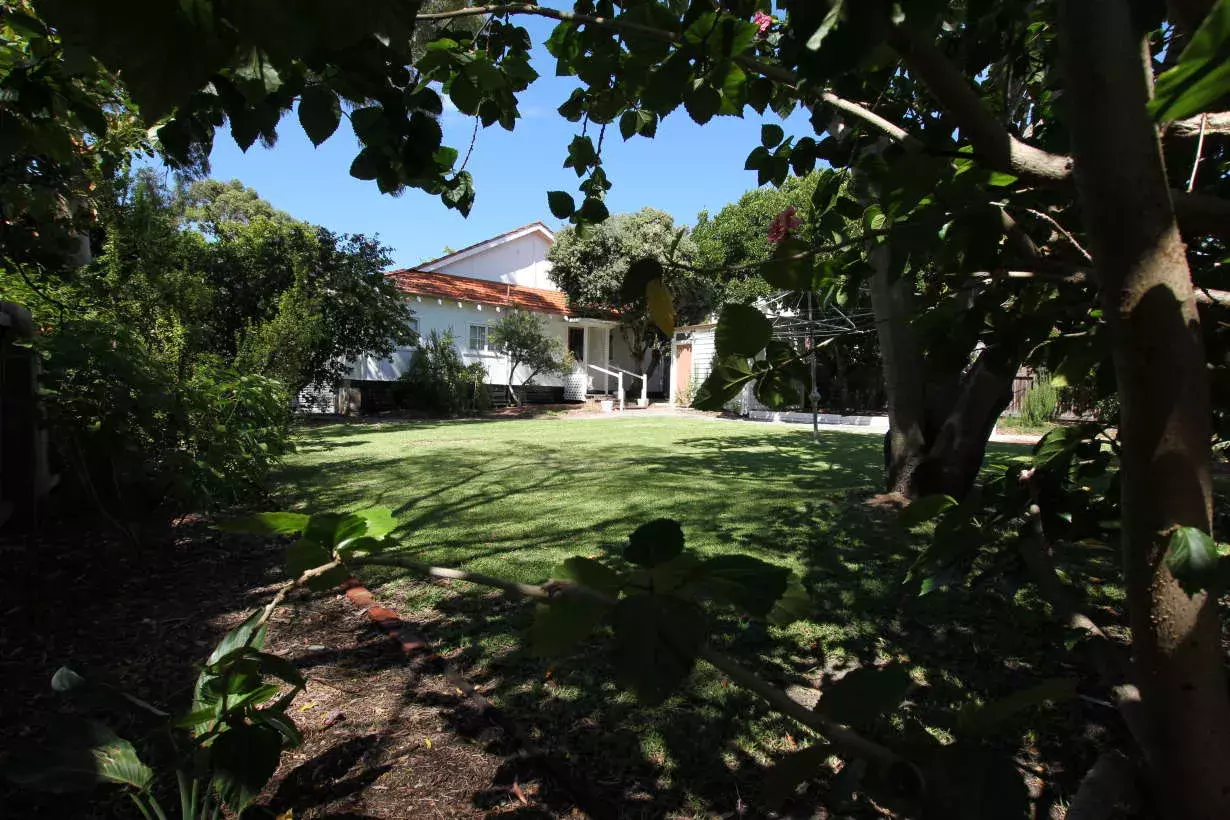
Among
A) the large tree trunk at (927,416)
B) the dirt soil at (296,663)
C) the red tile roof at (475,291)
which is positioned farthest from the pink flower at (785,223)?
the red tile roof at (475,291)

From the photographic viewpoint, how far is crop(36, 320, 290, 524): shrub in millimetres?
2592

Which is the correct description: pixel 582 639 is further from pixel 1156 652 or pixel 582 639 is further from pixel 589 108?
pixel 589 108

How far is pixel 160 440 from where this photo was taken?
4.24m

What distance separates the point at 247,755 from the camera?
0.87 m

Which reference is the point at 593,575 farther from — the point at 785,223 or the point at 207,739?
the point at 785,223

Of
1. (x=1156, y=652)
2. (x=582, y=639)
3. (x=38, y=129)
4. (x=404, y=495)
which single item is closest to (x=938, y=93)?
(x=1156, y=652)

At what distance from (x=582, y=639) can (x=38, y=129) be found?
104 inches

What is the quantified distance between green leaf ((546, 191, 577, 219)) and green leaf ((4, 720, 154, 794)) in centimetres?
172

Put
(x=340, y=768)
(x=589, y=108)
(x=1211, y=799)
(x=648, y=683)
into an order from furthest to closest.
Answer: (x=589, y=108) → (x=340, y=768) → (x=1211, y=799) → (x=648, y=683)

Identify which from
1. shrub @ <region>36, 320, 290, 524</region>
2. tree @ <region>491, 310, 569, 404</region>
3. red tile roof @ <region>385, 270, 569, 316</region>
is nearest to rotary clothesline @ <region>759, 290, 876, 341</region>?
shrub @ <region>36, 320, 290, 524</region>

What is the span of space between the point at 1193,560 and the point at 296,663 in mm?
3006

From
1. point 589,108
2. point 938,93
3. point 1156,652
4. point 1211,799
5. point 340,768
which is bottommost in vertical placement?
point 340,768

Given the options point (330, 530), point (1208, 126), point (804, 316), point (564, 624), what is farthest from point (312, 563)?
point (804, 316)

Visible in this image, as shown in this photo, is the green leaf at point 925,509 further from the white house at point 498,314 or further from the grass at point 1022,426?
the white house at point 498,314
